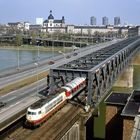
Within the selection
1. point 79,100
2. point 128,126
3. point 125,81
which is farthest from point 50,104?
point 125,81

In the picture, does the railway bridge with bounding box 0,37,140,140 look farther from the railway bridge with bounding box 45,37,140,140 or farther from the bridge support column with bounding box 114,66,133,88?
the bridge support column with bounding box 114,66,133,88

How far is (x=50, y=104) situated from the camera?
44.6 meters

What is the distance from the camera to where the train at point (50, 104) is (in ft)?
136

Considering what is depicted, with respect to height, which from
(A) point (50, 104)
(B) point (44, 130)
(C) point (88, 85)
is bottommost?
(B) point (44, 130)

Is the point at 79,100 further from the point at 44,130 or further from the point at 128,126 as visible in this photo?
the point at 128,126

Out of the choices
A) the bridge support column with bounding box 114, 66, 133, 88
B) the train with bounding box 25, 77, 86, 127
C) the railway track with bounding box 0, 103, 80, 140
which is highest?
the train with bounding box 25, 77, 86, 127

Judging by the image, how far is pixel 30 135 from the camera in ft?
127

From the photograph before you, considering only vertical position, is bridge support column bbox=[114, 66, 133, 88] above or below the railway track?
below

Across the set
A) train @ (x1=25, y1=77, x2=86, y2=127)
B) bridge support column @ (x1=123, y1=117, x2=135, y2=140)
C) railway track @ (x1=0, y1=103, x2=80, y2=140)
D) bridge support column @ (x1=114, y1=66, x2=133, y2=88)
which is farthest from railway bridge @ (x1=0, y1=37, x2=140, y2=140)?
bridge support column @ (x1=114, y1=66, x2=133, y2=88)

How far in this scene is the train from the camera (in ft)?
136

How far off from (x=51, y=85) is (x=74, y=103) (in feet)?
17.9

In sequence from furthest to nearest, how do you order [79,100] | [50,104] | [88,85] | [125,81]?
[125,81] → [79,100] → [88,85] → [50,104]

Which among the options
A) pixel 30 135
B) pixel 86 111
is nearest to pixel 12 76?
pixel 86 111

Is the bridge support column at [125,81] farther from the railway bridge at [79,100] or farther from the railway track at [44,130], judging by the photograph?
the railway track at [44,130]
